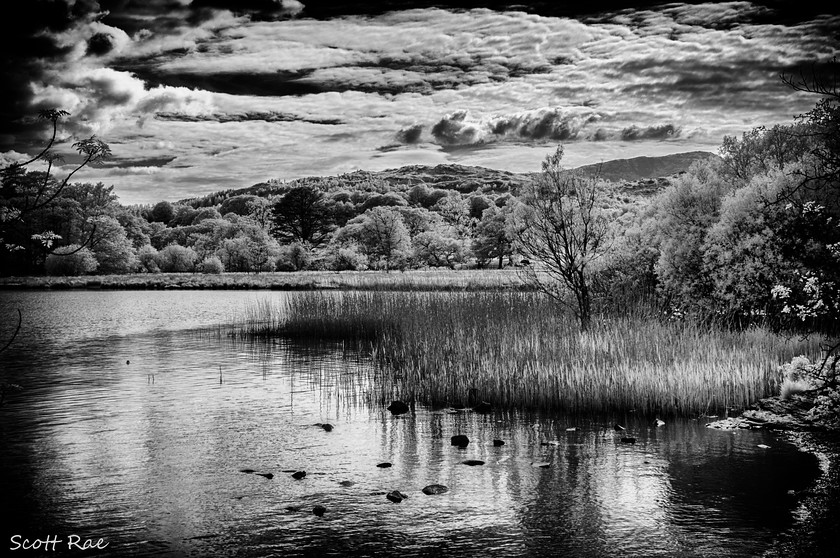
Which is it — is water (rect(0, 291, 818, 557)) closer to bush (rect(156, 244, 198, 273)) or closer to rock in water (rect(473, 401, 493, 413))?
rock in water (rect(473, 401, 493, 413))

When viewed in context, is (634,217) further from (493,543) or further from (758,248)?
(493,543)

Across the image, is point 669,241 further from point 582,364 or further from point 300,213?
point 300,213

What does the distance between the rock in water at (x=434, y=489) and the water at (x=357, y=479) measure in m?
0.12

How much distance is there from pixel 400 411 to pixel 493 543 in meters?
7.05

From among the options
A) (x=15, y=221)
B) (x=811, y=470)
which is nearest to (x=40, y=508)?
(x=15, y=221)

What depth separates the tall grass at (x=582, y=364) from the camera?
46.3ft

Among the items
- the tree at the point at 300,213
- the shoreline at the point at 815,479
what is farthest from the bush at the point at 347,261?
the shoreline at the point at 815,479

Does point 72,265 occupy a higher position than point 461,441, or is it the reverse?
point 72,265
